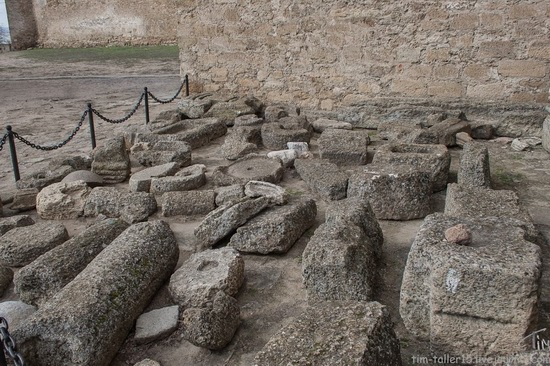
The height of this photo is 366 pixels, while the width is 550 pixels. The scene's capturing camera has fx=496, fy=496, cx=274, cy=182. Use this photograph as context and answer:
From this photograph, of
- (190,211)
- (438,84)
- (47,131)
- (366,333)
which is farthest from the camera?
(47,131)

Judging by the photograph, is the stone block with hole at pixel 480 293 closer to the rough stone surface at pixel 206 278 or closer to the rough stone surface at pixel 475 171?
the rough stone surface at pixel 206 278

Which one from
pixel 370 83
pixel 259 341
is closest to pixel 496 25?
pixel 370 83

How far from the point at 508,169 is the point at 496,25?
2.36 m

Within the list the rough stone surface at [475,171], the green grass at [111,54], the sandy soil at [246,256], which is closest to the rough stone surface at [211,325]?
the sandy soil at [246,256]

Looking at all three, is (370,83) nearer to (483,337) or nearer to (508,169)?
(508,169)

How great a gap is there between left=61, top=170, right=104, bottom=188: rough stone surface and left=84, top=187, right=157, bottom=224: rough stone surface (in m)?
0.66

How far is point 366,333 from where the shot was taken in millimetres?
2299

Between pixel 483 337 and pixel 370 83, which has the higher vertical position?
pixel 370 83

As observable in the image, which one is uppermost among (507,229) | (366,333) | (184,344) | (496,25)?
(496,25)

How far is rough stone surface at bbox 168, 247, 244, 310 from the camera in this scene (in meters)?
3.31

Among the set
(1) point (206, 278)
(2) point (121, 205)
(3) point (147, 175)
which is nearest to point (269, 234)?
(1) point (206, 278)

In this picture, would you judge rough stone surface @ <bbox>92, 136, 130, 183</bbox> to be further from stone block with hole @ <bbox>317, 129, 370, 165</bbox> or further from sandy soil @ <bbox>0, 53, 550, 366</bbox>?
stone block with hole @ <bbox>317, 129, 370, 165</bbox>

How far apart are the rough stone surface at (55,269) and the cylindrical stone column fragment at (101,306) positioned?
0.27 m

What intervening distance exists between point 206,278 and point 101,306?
779mm
